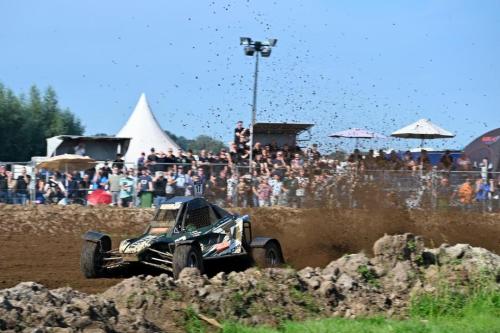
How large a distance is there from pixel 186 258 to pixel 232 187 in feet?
31.1

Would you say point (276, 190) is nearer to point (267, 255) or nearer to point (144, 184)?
point (144, 184)

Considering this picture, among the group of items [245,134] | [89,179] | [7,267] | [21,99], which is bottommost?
[7,267]

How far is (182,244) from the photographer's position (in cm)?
1160

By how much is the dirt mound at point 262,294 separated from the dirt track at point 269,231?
3.24 metres

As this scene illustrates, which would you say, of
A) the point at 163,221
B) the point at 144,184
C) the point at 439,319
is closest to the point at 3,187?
the point at 144,184

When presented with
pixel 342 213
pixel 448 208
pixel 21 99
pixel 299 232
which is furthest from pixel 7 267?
pixel 21 99

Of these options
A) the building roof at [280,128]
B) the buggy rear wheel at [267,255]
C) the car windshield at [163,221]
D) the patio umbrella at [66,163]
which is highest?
the building roof at [280,128]

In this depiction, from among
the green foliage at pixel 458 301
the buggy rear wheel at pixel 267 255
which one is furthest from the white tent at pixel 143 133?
the green foliage at pixel 458 301

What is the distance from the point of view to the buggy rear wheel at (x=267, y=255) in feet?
43.3

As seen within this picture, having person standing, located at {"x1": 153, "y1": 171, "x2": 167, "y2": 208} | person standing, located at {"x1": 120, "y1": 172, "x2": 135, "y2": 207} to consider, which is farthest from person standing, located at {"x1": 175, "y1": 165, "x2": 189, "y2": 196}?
person standing, located at {"x1": 120, "y1": 172, "x2": 135, "y2": 207}

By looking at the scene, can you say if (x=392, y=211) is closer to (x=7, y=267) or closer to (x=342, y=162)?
(x=342, y=162)

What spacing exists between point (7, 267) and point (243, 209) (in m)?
8.15

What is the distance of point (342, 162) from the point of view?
20.3 m

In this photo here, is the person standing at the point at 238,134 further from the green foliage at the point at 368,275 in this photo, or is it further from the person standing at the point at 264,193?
the green foliage at the point at 368,275
